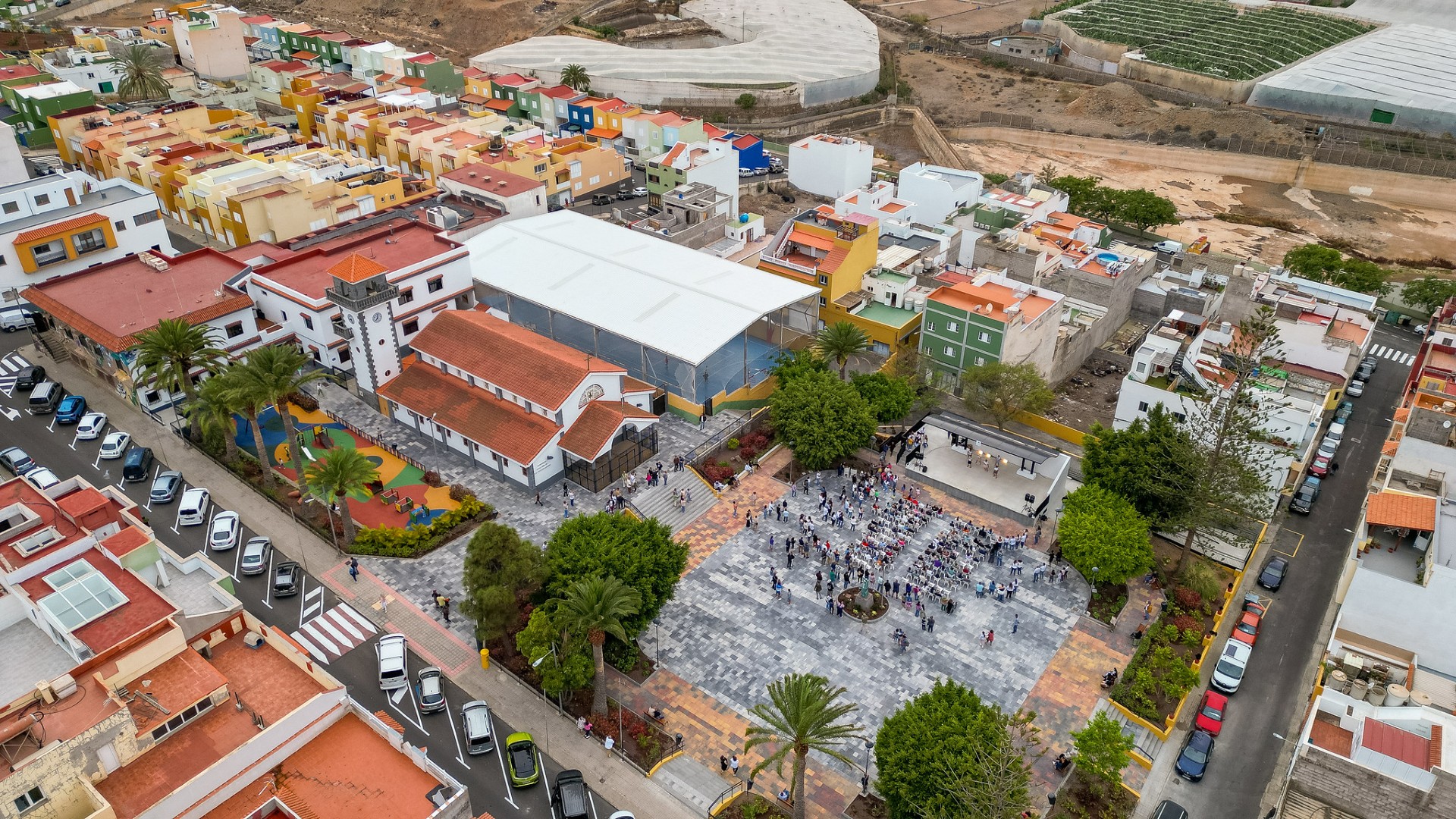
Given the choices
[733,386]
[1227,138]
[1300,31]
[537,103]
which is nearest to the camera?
[733,386]

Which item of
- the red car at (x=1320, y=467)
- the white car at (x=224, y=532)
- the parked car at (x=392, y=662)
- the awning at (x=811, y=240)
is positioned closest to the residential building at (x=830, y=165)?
the awning at (x=811, y=240)

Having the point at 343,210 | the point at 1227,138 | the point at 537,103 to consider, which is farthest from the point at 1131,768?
the point at 1227,138

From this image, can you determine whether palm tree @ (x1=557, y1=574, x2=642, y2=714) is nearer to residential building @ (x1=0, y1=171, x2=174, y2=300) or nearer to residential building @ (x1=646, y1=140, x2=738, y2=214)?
residential building @ (x1=0, y1=171, x2=174, y2=300)

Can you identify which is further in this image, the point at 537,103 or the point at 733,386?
the point at 537,103

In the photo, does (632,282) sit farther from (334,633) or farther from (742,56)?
(742,56)

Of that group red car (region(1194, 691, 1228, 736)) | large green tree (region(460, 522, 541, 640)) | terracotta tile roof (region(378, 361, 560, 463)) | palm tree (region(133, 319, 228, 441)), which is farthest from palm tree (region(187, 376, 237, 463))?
red car (region(1194, 691, 1228, 736))

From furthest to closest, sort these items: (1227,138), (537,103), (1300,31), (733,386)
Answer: (1300,31)
(1227,138)
(537,103)
(733,386)

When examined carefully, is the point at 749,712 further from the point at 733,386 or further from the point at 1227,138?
the point at 1227,138
